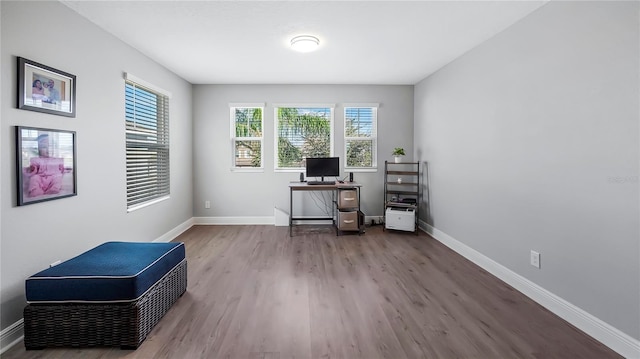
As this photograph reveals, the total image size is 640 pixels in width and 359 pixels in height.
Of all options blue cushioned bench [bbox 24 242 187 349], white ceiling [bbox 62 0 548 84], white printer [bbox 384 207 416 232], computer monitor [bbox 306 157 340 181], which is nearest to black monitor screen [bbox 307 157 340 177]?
computer monitor [bbox 306 157 340 181]

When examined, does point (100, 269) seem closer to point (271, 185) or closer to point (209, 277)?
point (209, 277)

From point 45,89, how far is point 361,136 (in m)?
4.13

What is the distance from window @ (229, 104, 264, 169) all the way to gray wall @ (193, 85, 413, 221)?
12 centimetres

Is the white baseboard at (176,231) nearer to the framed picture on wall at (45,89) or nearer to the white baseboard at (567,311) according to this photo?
the framed picture on wall at (45,89)

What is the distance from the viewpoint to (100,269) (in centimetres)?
189

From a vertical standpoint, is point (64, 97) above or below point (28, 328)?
above

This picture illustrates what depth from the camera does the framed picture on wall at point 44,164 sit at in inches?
76.5

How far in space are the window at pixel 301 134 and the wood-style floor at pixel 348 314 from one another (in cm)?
203

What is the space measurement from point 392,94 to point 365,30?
2.40 meters

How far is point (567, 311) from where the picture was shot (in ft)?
7.03

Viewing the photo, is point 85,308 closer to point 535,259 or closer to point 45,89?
point 45,89

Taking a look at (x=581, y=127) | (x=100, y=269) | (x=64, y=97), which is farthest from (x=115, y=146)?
(x=581, y=127)

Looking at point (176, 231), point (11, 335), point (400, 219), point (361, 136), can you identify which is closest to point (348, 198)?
point (400, 219)

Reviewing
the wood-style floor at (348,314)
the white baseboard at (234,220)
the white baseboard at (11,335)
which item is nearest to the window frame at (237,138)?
the white baseboard at (234,220)
